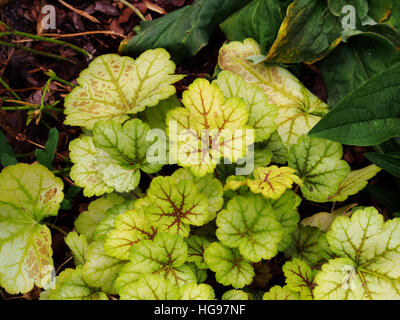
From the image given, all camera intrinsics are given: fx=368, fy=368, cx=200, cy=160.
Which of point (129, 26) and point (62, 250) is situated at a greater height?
point (129, 26)

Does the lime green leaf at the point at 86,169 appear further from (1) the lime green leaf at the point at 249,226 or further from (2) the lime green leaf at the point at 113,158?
(1) the lime green leaf at the point at 249,226

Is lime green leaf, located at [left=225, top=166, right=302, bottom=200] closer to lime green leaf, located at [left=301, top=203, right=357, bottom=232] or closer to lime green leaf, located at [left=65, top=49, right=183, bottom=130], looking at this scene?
lime green leaf, located at [left=301, top=203, right=357, bottom=232]

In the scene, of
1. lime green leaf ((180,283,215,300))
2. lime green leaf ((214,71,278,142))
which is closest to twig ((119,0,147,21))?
lime green leaf ((214,71,278,142))

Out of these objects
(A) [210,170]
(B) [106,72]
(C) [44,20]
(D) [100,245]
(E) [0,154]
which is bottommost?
(D) [100,245]

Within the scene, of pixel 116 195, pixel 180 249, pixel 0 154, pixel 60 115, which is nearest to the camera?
pixel 180 249

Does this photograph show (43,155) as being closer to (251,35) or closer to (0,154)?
(0,154)

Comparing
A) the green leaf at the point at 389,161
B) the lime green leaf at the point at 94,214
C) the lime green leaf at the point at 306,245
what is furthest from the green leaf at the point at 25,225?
the green leaf at the point at 389,161

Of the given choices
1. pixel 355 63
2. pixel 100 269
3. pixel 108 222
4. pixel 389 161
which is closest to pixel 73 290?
pixel 100 269

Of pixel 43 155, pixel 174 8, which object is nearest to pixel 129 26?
pixel 174 8
